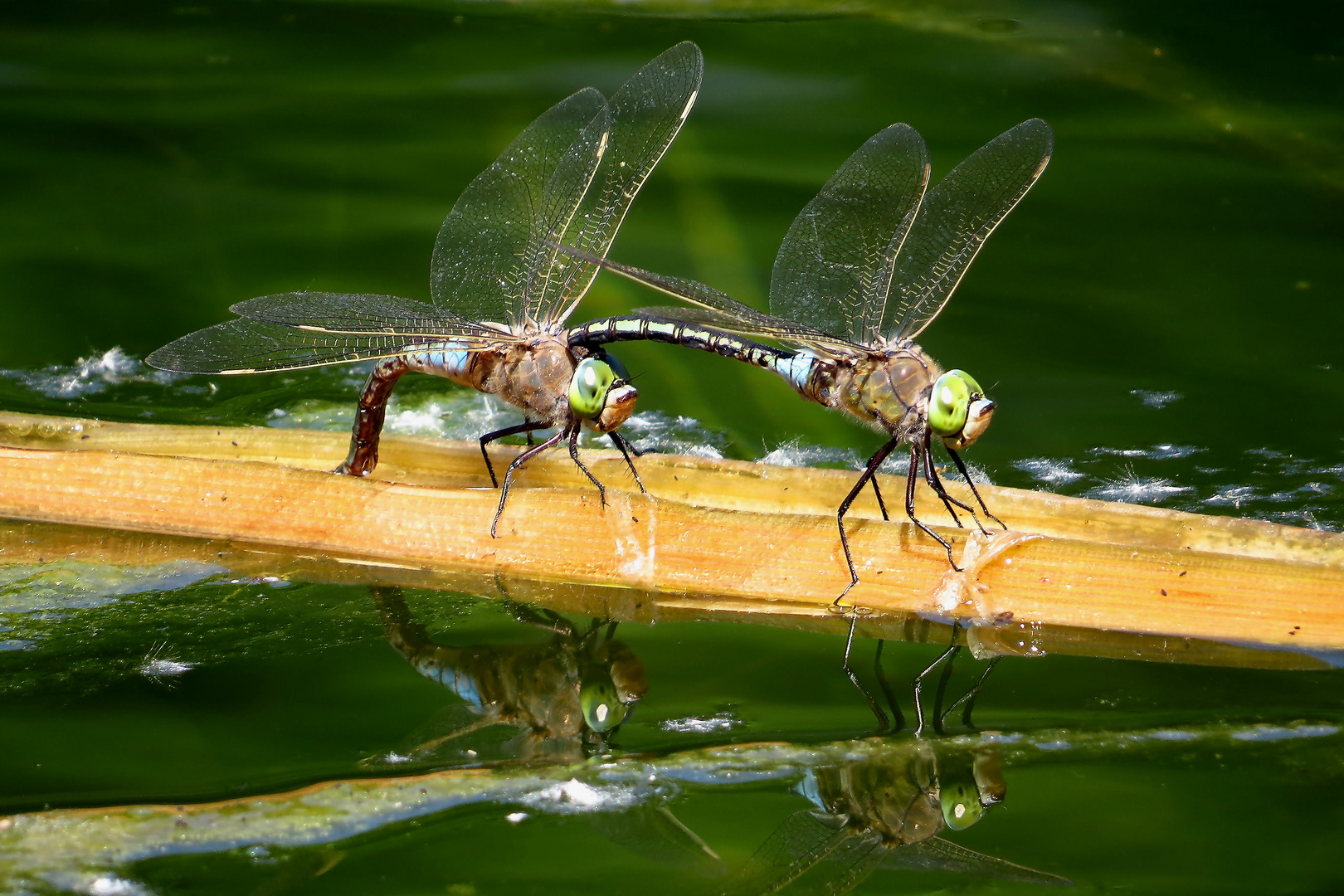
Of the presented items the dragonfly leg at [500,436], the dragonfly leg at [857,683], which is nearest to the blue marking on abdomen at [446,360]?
the dragonfly leg at [500,436]

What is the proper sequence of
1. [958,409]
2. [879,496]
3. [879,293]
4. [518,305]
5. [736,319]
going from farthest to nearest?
[518,305] < [879,293] < [736,319] < [958,409] < [879,496]

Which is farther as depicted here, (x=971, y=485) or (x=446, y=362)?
(x=446, y=362)

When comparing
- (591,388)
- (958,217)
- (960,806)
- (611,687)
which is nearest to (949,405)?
(958,217)

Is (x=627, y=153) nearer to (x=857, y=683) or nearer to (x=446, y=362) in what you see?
(x=446, y=362)

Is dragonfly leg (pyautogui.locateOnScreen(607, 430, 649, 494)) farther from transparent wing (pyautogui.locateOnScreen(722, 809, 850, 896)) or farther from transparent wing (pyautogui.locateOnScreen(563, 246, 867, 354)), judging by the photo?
transparent wing (pyautogui.locateOnScreen(722, 809, 850, 896))

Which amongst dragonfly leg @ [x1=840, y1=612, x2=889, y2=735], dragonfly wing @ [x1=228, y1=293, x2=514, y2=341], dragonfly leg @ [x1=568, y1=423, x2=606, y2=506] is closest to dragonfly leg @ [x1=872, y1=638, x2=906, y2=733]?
dragonfly leg @ [x1=840, y1=612, x2=889, y2=735]

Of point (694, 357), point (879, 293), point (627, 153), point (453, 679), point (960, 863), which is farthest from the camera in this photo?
point (694, 357)

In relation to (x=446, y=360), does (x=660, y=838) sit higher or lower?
lower

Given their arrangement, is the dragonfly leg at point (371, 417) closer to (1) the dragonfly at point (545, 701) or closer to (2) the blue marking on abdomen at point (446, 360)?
(2) the blue marking on abdomen at point (446, 360)
